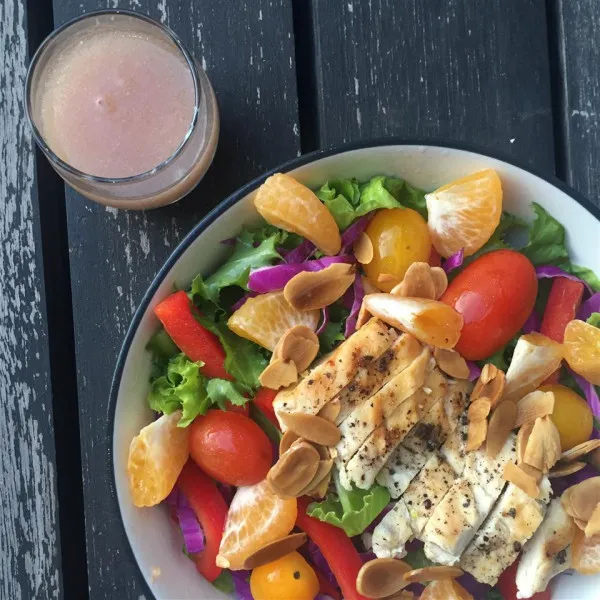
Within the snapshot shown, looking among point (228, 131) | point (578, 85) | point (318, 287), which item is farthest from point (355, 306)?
point (578, 85)

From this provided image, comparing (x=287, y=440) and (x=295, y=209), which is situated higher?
(x=295, y=209)

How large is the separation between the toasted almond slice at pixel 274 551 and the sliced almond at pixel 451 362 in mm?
337

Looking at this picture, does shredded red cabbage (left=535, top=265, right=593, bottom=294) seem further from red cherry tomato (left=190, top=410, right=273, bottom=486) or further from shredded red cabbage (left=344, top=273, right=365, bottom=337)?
red cherry tomato (left=190, top=410, right=273, bottom=486)

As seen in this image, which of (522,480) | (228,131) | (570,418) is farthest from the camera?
(228,131)

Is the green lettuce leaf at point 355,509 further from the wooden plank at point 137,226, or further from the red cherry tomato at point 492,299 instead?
the wooden plank at point 137,226

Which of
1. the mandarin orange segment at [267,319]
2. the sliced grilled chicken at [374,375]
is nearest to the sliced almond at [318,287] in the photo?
the mandarin orange segment at [267,319]

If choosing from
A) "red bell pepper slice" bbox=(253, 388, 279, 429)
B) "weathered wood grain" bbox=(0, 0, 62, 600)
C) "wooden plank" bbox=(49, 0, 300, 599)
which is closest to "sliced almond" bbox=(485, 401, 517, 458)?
"red bell pepper slice" bbox=(253, 388, 279, 429)

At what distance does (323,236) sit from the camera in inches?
43.3

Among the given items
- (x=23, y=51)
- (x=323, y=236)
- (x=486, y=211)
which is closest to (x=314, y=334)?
(x=323, y=236)

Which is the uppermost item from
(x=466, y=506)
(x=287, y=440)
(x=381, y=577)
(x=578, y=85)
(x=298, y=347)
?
(x=578, y=85)

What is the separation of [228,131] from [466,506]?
0.74 metres

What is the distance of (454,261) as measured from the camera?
3.73 feet

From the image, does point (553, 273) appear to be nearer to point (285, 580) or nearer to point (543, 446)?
point (543, 446)

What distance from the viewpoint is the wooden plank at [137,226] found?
1.27m
